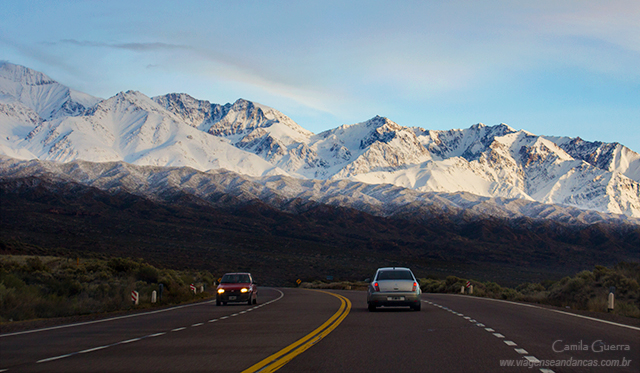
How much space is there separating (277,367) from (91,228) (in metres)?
122

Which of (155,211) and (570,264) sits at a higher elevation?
(155,211)

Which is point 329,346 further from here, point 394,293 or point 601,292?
point 601,292

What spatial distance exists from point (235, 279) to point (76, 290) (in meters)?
6.61

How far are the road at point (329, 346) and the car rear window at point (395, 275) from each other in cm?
325

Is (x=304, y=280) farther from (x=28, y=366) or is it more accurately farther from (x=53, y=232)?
(x=28, y=366)

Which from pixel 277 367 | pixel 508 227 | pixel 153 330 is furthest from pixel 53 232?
pixel 508 227

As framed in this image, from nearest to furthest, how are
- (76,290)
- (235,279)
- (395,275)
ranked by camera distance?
(395,275) → (76,290) → (235,279)

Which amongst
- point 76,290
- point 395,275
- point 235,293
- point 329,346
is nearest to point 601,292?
point 395,275

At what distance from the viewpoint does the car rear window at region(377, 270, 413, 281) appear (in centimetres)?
2128

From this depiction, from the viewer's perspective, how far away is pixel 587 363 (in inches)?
387

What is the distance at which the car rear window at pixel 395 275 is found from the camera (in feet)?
69.8

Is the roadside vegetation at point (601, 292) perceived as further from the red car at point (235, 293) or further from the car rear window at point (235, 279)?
the car rear window at point (235, 279)

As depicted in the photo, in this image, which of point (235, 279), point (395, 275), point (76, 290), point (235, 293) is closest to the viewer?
point (395, 275)

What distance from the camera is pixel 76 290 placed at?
26.8 meters
